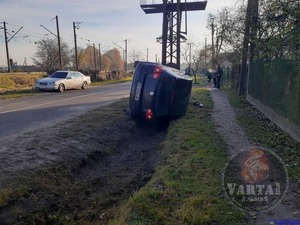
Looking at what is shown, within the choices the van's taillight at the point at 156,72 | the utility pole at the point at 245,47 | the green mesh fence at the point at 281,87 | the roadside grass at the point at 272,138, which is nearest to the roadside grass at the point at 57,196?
the roadside grass at the point at 272,138

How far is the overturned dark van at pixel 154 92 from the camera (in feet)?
27.1

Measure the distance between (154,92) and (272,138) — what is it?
335 centimetres

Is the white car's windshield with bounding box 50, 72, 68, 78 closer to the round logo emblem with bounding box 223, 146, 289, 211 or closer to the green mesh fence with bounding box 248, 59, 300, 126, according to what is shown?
the green mesh fence with bounding box 248, 59, 300, 126

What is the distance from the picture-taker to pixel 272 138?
7.12m

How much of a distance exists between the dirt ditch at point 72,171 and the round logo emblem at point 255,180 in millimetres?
1514

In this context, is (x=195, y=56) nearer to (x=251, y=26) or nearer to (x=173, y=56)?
(x=173, y=56)

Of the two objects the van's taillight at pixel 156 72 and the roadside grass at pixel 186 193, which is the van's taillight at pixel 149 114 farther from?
the roadside grass at pixel 186 193

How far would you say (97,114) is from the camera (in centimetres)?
988

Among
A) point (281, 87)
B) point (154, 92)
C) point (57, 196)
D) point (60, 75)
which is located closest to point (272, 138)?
point (281, 87)

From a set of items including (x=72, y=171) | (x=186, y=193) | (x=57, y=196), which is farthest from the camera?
(x=72, y=171)

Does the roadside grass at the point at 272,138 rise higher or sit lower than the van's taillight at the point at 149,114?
lower

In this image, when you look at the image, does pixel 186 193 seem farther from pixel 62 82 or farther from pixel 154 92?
pixel 62 82

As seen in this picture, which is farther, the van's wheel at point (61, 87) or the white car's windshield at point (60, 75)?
the white car's windshield at point (60, 75)

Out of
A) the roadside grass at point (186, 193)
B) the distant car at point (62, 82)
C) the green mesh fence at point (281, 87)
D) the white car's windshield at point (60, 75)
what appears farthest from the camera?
the white car's windshield at point (60, 75)
